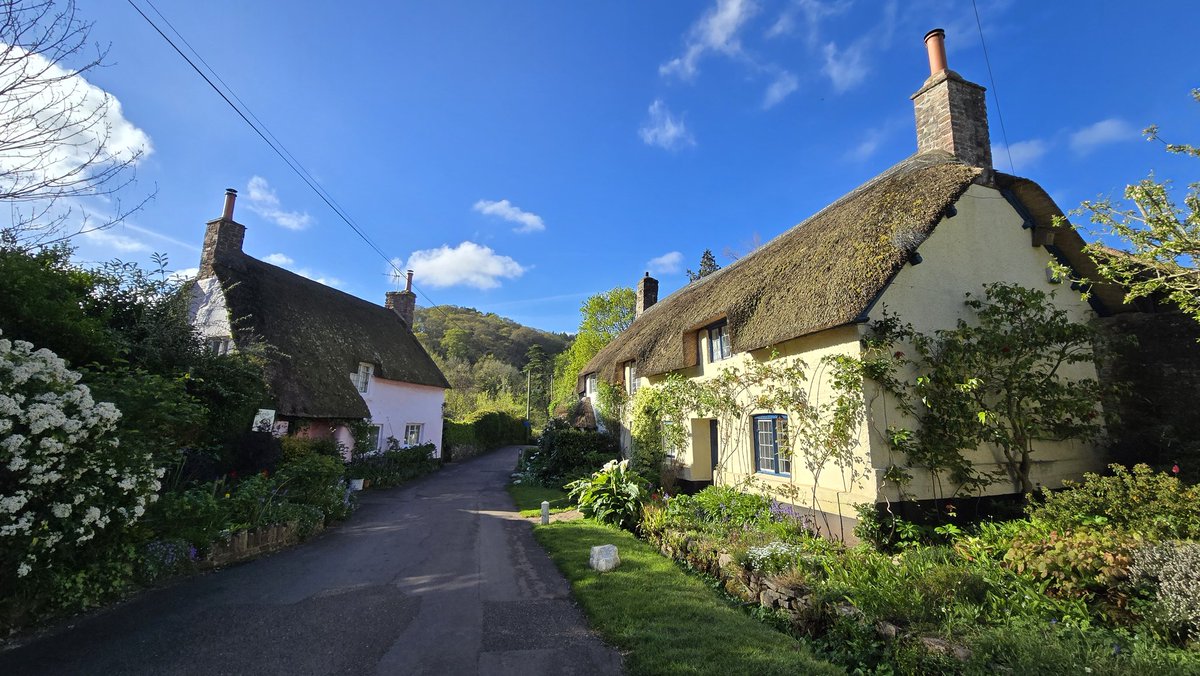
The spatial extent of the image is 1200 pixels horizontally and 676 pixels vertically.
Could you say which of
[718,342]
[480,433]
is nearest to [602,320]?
[480,433]

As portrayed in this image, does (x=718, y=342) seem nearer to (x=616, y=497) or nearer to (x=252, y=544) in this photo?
(x=616, y=497)

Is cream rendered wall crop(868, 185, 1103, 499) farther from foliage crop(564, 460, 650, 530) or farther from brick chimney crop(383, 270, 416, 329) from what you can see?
brick chimney crop(383, 270, 416, 329)

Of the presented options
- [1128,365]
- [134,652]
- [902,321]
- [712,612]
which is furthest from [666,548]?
[1128,365]

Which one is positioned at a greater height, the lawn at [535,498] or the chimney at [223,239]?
the chimney at [223,239]

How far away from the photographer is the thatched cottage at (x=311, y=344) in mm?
14930

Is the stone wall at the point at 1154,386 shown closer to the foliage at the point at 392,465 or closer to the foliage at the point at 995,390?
the foliage at the point at 995,390

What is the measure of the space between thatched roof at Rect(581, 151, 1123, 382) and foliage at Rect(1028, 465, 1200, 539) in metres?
3.57

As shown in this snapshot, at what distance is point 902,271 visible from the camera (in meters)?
8.33

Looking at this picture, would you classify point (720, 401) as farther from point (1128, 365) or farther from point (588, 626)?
point (1128, 365)

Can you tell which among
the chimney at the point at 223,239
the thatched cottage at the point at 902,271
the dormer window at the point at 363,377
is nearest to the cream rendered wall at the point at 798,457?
the thatched cottage at the point at 902,271

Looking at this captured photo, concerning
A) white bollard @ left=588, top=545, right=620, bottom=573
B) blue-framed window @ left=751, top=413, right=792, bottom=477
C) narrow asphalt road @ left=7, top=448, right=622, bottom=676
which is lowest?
narrow asphalt road @ left=7, top=448, right=622, bottom=676

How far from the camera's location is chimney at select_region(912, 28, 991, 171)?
9.90 meters

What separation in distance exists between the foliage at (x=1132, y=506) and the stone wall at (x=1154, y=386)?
9.30ft

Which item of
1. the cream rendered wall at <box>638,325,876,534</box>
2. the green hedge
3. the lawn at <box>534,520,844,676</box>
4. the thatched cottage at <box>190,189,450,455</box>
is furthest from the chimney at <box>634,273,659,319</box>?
the lawn at <box>534,520,844,676</box>
